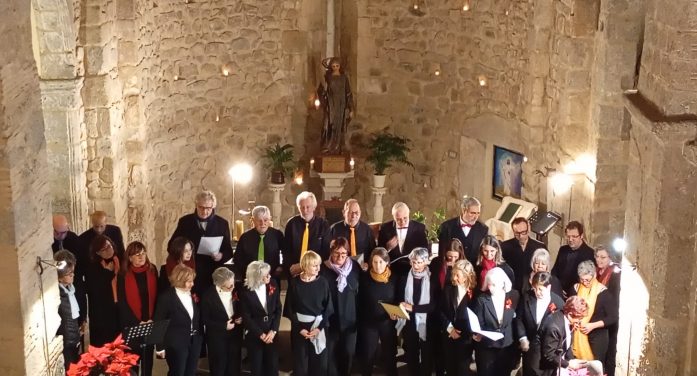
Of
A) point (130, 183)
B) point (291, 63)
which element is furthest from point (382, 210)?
point (130, 183)

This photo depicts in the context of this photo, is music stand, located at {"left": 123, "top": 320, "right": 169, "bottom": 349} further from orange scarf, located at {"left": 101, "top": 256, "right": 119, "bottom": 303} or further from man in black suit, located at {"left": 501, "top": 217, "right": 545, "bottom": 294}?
man in black suit, located at {"left": 501, "top": 217, "right": 545, "bottom": 294}

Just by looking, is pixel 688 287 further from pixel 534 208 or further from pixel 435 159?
pixel 435 159

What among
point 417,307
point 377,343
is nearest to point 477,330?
point 417,307

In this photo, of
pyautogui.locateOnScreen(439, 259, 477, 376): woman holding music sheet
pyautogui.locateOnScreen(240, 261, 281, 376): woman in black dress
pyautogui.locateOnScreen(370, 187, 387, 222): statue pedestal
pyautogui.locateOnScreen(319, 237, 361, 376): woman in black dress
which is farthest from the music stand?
pyautogui.locateOnScreen(370, 187, 387, 222): statue pedestal

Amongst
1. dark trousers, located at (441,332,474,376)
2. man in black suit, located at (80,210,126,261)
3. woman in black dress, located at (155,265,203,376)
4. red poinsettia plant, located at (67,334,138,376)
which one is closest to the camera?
red poinsettia plant, located at (67,334,138,376)

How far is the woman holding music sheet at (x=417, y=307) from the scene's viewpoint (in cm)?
920

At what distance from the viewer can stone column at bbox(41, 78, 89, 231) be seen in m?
11.3

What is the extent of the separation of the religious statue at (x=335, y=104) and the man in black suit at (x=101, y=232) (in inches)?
169

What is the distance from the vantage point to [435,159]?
47.2 feet

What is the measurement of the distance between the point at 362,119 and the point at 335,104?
0.99m

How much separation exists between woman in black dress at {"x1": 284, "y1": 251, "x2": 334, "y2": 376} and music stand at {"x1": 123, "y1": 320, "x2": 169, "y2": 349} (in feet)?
3.66

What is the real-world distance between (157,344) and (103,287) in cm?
75

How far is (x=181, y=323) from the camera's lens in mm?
9016

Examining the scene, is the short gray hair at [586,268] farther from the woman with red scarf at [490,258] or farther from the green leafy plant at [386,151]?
the green leafy plant at [386,151]
